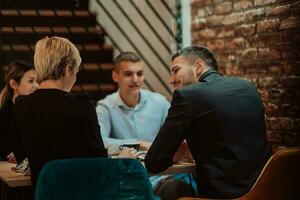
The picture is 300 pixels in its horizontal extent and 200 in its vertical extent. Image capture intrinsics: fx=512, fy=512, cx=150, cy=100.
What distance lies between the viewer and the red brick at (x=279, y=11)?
3.27 meters

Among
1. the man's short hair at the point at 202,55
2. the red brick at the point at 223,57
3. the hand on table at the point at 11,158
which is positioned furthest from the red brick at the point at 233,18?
the hand on table at the point at 11,158

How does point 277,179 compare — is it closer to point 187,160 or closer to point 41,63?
point 187,160

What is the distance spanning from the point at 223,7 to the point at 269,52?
68 cm

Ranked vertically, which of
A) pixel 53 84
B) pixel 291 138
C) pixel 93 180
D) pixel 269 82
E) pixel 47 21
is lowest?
pixel 291 138

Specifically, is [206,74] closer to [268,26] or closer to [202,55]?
[202,55]

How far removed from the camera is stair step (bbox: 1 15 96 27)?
5.24 metres

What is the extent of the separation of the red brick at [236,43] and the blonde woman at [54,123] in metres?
1.68

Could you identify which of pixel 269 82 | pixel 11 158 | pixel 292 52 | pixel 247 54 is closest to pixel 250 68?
pixel 247 54

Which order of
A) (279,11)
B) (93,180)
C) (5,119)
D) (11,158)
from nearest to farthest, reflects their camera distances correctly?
(93,180), (11,158), (5,119), (279,11)

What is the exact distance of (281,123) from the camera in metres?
3.32

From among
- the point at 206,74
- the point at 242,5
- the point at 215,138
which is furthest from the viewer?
the point at 242,5

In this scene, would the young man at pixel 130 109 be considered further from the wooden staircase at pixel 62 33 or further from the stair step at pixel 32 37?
the stair step at pixel 32 37

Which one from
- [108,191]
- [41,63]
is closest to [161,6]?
[41,63]

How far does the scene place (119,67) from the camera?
3.67 metres
